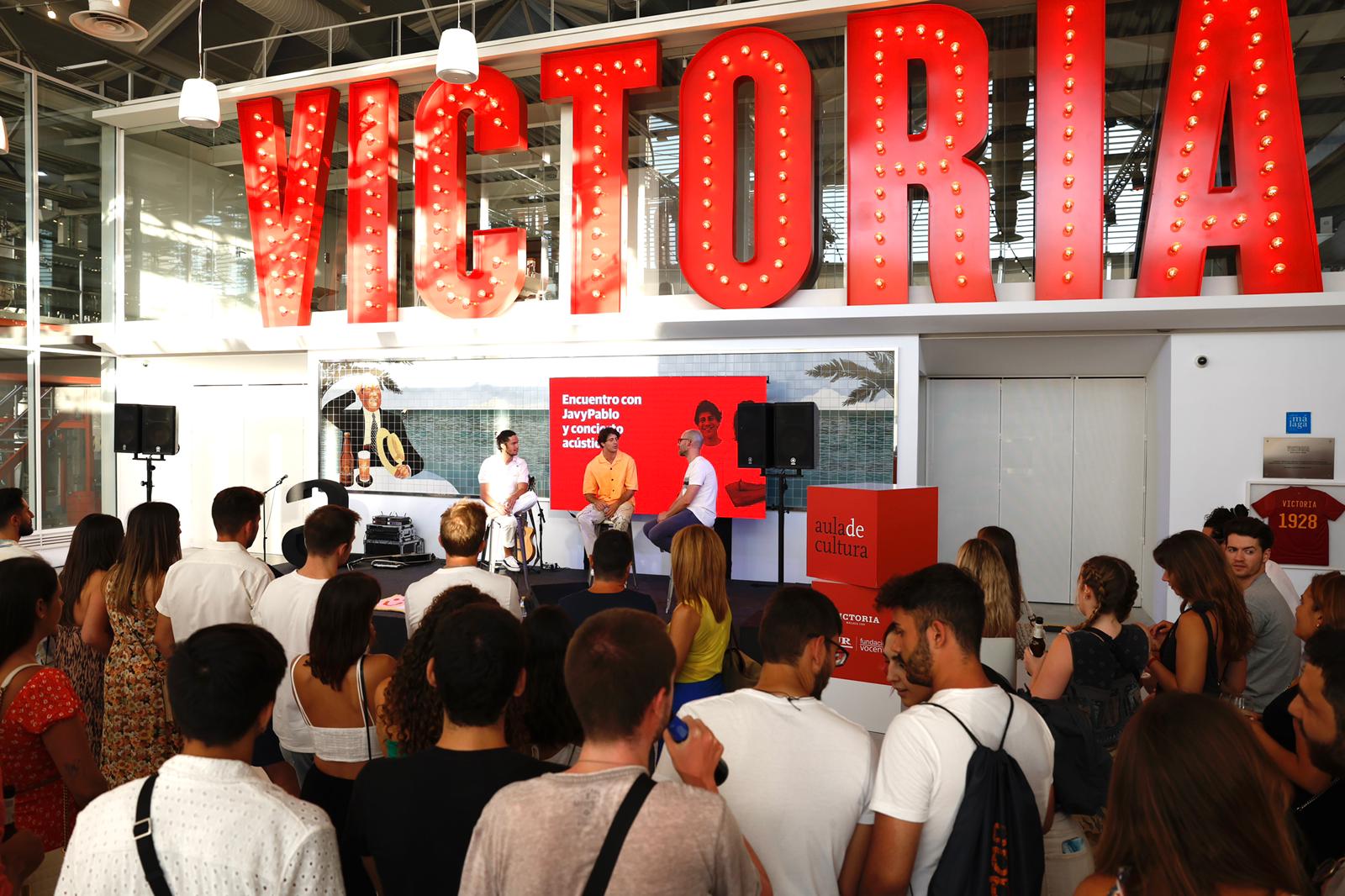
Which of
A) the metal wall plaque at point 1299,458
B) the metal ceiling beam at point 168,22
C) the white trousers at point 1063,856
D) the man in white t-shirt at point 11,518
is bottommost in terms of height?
the white trousers at point 1063,856

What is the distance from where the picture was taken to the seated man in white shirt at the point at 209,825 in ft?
5.04

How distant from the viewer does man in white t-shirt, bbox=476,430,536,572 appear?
9.06 metres

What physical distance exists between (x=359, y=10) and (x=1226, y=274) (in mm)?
10459

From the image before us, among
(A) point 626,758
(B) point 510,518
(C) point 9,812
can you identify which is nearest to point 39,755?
(C) point 9,812

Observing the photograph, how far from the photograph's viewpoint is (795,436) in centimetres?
685

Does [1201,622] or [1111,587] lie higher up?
[1111,587]

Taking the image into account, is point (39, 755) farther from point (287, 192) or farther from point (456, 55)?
point (287, 192)

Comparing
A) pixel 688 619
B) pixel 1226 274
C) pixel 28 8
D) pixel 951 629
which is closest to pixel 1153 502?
pixel 1226 274

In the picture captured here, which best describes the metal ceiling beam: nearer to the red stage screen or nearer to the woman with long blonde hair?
the red stage screen

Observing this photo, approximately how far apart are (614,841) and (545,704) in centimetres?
98

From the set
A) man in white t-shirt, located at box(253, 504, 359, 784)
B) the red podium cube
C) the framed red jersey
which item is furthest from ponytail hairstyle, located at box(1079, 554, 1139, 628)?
the framed red jersey

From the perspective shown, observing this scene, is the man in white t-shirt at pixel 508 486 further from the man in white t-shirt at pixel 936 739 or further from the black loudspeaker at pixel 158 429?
the man in white t-shirt at pixel 936 739

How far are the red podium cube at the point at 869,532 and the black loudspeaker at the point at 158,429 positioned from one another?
7.57m

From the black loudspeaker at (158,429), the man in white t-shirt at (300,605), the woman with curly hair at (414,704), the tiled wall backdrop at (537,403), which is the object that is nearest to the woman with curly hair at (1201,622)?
the woman with curly hair at (414,704)
